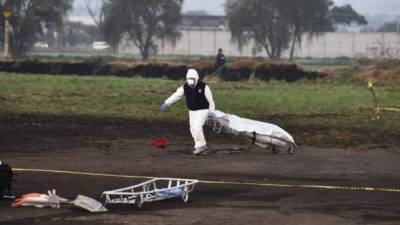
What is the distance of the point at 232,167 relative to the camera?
18.1m

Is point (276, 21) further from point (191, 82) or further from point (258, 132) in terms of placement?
point (191, 82)

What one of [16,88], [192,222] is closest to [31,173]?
[192,222]

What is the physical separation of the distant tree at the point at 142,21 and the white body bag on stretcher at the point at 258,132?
2758 inches

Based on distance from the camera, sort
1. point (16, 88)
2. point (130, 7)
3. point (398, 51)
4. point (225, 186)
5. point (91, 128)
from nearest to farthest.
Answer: point (225, 186)
point (91, 128)
point (16, 88)
point (398, 51)
point (130, 7)

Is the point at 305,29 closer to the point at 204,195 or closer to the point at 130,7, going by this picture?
the point at 130,7

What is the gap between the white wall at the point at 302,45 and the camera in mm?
99688

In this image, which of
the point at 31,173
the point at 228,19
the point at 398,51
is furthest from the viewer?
the point at 228,19

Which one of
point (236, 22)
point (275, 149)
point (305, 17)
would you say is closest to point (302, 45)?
point (305, 17)

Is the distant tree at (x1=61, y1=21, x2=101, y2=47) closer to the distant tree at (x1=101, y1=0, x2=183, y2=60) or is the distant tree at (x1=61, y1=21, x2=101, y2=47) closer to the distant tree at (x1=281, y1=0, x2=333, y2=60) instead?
the distant tree at (x1=101, y1=0, x2=183, y2=60)

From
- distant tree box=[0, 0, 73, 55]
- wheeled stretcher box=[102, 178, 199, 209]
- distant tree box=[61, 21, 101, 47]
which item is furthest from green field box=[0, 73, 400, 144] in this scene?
distant tree box=[61, 21, 101, 47]

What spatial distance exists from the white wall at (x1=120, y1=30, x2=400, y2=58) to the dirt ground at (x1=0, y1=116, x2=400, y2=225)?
7375cm

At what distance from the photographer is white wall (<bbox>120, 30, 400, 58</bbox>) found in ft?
327

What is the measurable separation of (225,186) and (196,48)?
9132 cm

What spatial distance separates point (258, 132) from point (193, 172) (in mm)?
3324
